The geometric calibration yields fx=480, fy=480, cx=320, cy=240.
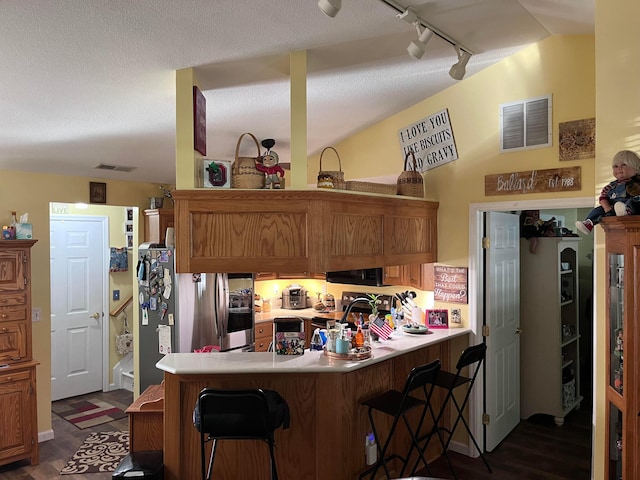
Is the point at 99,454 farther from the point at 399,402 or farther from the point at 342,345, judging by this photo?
the point at 399,402

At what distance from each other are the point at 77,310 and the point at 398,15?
194 inches

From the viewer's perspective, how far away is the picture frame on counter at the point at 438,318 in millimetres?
3992

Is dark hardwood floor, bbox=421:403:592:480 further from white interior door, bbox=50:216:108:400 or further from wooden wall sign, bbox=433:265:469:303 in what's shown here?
white interior door, bbox=50:216:108:400

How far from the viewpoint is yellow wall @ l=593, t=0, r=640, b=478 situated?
7.79ft

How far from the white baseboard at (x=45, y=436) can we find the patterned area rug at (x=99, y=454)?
0.33m

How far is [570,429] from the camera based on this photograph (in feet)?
14.3

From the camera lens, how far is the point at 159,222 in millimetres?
4852

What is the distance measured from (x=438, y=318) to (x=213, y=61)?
2.64 meters

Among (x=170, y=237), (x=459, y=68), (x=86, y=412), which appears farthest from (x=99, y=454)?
(x=459, y=68)

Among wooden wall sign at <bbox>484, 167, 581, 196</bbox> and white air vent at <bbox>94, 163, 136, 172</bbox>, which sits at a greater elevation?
white air vent at <bbox>94, 163, 136, 172</bbox>

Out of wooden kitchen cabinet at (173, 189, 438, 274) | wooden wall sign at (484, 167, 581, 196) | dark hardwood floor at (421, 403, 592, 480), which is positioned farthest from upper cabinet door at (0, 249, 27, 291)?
wooden wall sign at (484, 167, 581, 196)

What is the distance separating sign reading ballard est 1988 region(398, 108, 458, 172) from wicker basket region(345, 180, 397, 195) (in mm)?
542

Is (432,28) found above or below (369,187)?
above

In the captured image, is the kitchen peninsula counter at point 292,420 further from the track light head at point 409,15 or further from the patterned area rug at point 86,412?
the patterned area rug at point 86,412
